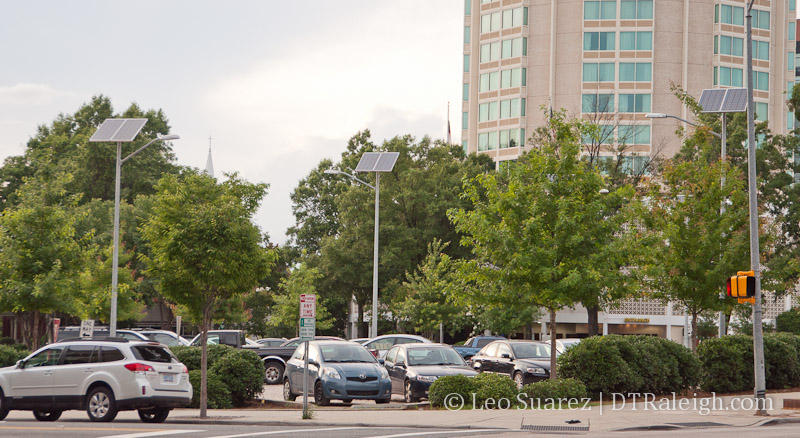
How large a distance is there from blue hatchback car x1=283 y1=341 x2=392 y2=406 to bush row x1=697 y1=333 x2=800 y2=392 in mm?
8697

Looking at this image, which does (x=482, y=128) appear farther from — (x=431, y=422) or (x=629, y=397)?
(x=431, y=422)

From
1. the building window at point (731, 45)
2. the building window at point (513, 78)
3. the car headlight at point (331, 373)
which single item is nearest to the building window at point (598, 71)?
the building window at point (513, 78)

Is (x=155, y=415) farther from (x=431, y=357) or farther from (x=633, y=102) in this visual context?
(x=633, y=102)

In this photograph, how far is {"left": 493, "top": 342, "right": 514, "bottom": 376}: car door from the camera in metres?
26.4

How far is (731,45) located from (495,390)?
6638 centimetres

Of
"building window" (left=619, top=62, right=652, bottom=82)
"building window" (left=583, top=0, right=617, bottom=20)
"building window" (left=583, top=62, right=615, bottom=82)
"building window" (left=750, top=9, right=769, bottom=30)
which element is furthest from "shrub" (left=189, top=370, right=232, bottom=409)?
"building window" (left=750, top=9, right=769, bottom=30)

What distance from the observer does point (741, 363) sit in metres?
26.0

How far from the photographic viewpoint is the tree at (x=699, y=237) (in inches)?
1110

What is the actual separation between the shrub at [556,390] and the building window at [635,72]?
61725mm

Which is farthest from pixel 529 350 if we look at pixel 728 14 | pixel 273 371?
pixel 728 14

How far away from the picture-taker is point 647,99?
80.5 m

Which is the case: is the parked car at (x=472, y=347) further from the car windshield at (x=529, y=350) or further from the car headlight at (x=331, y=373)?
the car headlight at (x=331, y=373)

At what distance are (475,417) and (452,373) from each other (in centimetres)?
463

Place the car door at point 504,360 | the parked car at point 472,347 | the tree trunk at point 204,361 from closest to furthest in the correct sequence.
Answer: the tree trunk at point 204,361 → the car door at point 504,360 → the parked car at point 472,347
